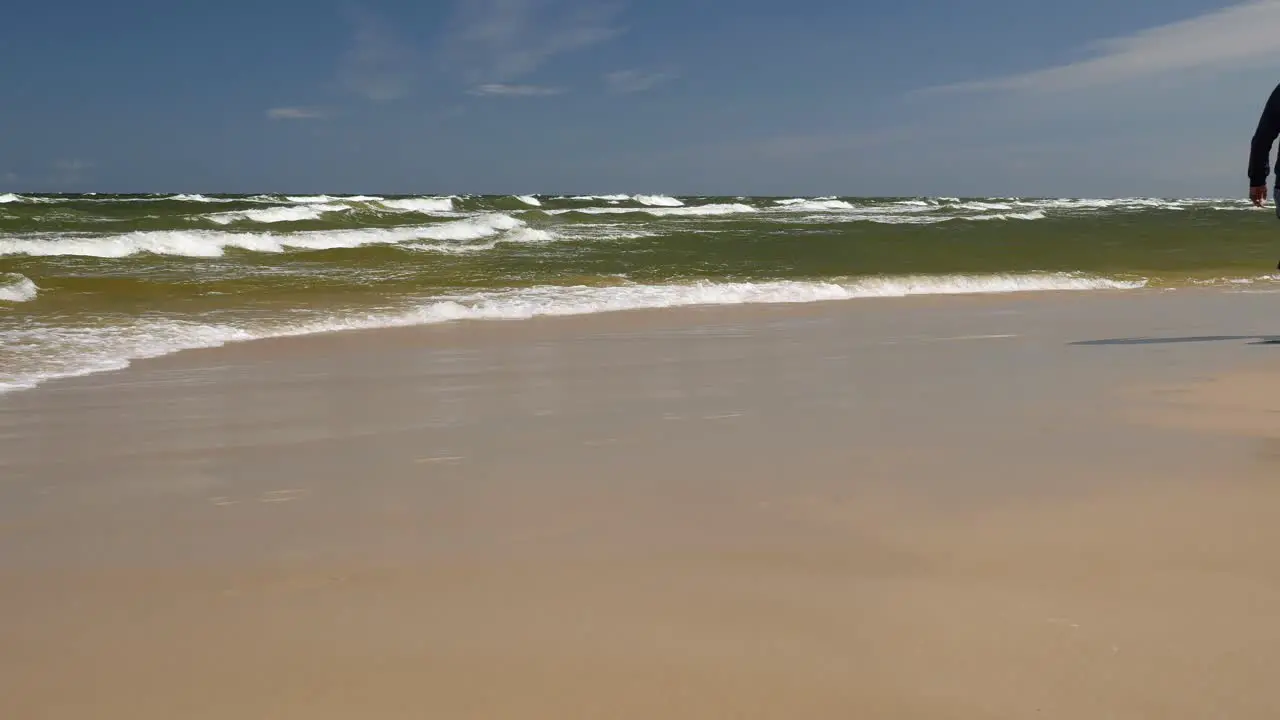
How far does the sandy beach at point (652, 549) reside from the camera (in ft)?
6.36

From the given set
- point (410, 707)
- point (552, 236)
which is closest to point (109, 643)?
point (410, 707)

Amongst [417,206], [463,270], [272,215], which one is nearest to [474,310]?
[463,270]

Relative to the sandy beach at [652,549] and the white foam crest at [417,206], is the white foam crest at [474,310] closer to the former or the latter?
the sandy beach at [652,549]

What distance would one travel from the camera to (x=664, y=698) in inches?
74.6

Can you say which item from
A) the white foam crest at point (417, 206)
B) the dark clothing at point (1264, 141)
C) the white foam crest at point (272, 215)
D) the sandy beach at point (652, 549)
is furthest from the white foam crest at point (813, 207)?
the sandy beach at point (652, 549)

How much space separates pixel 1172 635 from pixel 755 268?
1490 centimetres

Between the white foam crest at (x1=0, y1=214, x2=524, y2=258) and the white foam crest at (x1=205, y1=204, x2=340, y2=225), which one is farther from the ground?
the white foam crest at (x1=205, y1=204, x2=340, y2=225)

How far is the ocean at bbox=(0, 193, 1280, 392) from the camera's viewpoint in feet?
31.4

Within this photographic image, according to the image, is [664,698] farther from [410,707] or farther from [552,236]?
[552,236]

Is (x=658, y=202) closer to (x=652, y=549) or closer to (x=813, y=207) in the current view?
(x=813, y=207)

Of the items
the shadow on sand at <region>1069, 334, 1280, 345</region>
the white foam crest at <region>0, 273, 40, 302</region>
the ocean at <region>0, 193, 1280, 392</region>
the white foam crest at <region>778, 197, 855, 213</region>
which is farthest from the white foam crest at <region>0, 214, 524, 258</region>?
the white foam crest at <region>778, 197, 855, 213</region>

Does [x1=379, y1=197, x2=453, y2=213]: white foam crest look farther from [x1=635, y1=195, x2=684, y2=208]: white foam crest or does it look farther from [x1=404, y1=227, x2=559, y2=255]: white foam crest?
[x1=404, y1=227, x2=559, y2=255]: white foam crest

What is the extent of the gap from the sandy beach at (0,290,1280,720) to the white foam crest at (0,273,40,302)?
22.7 ft

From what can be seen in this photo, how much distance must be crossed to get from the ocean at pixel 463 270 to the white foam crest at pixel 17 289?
3 centimetres
